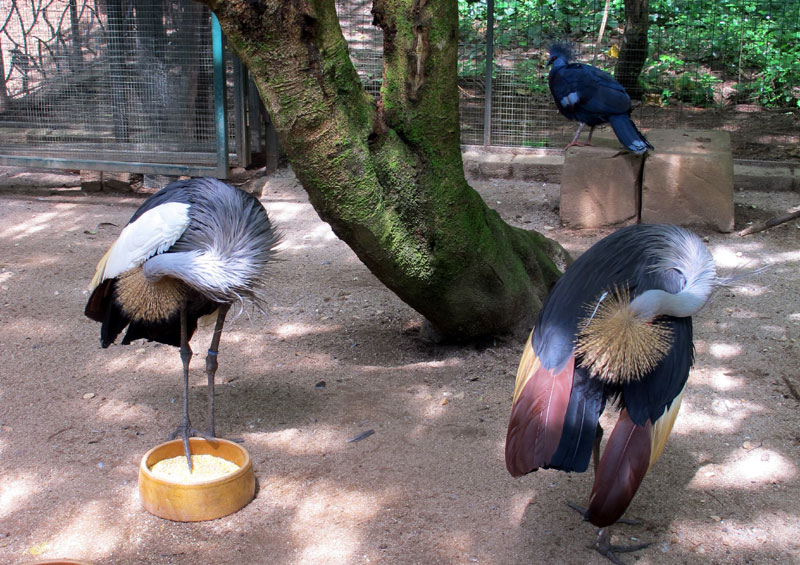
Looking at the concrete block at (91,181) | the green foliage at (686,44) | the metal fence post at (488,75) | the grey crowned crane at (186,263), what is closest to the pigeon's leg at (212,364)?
the grey crowned crane at (186,263)

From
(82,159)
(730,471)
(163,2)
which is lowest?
(730,471)

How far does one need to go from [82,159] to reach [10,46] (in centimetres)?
115

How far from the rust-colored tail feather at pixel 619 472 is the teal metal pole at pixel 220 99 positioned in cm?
537

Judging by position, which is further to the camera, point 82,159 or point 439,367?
point 82,159

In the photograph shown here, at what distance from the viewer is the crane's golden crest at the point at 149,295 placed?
3100mm

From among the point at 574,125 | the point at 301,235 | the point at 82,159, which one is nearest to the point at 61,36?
the point at 82,159

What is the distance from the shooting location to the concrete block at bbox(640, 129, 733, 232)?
5926 mm

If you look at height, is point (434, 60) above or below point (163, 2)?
below

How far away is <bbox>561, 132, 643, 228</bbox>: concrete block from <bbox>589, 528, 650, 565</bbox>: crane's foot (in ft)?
12.6

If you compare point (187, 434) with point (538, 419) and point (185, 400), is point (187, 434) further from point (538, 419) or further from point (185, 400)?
point (538, 419)

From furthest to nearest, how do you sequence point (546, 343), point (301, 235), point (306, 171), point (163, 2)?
point (163, 2), point (301, 235), point (306, 171), point (546, 343)

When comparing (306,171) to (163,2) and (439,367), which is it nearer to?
(439,367)

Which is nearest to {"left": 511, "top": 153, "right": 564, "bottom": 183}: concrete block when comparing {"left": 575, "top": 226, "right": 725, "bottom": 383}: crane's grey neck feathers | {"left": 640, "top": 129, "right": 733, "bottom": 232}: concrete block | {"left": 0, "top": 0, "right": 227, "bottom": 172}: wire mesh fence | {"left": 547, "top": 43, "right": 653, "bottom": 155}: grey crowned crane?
{"left": 547, "top": 43, "right": 653, "bottom": 155}: grey crowned crane

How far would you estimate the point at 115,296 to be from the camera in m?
3.44
